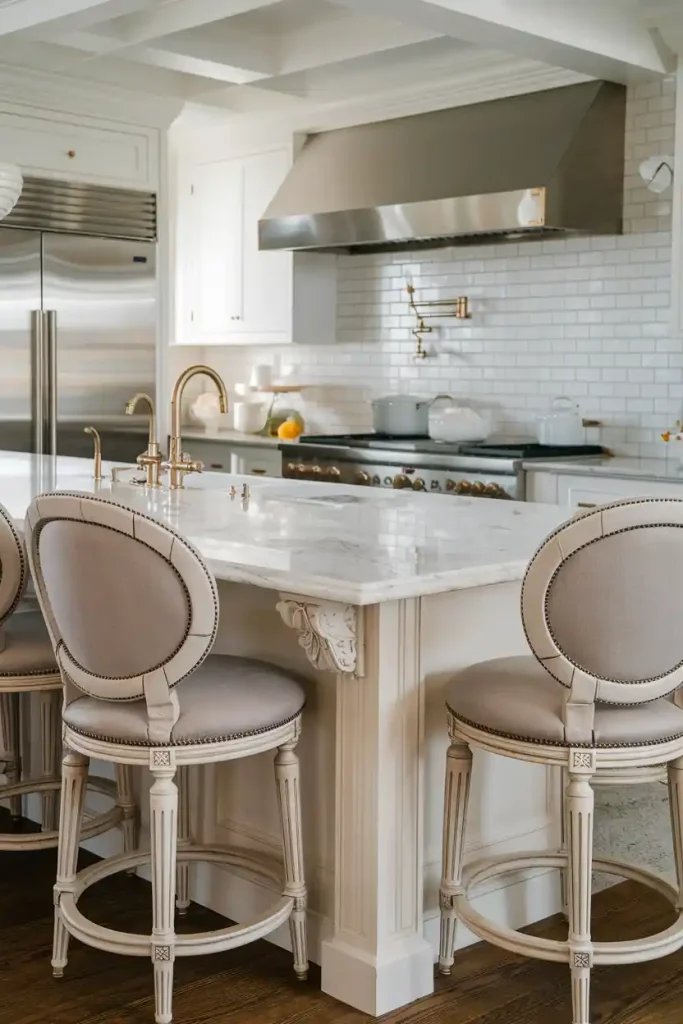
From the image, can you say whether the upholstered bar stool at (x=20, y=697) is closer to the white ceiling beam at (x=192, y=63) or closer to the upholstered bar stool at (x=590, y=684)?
the upholstered bar stool at (x=590, y=684)

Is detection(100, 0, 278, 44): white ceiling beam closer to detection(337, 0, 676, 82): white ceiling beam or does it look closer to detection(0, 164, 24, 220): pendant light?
detection(337, 0, 676, 82): white ceiling beam

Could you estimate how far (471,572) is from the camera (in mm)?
2475

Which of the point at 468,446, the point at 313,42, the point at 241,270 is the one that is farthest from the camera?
the point at 241,270

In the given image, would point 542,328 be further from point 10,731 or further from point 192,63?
point 10,731

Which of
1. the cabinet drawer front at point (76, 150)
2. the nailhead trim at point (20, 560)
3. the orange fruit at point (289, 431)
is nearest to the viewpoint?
the nailhead trim at point (20, 560)

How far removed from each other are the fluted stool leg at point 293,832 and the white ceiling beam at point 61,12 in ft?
9.88

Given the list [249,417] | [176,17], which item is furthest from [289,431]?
[176,17]

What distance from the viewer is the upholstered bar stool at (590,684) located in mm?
2336

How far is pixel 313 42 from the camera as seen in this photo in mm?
5836

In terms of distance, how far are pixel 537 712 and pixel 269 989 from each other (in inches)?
32.6

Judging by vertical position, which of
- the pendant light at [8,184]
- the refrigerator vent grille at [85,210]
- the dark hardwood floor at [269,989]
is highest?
the refrigerator vent grille at [85,210]

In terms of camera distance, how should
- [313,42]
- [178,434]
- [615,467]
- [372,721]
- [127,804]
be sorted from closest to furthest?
1. [372,721]
2. [127,804]
3. [178,434]
4. [615,467]
5. [313,42]

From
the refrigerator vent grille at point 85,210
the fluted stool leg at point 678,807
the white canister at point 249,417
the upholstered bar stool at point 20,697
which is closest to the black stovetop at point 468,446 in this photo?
the white canister at point 249,417

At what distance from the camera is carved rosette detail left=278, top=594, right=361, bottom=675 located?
95.1 inches
